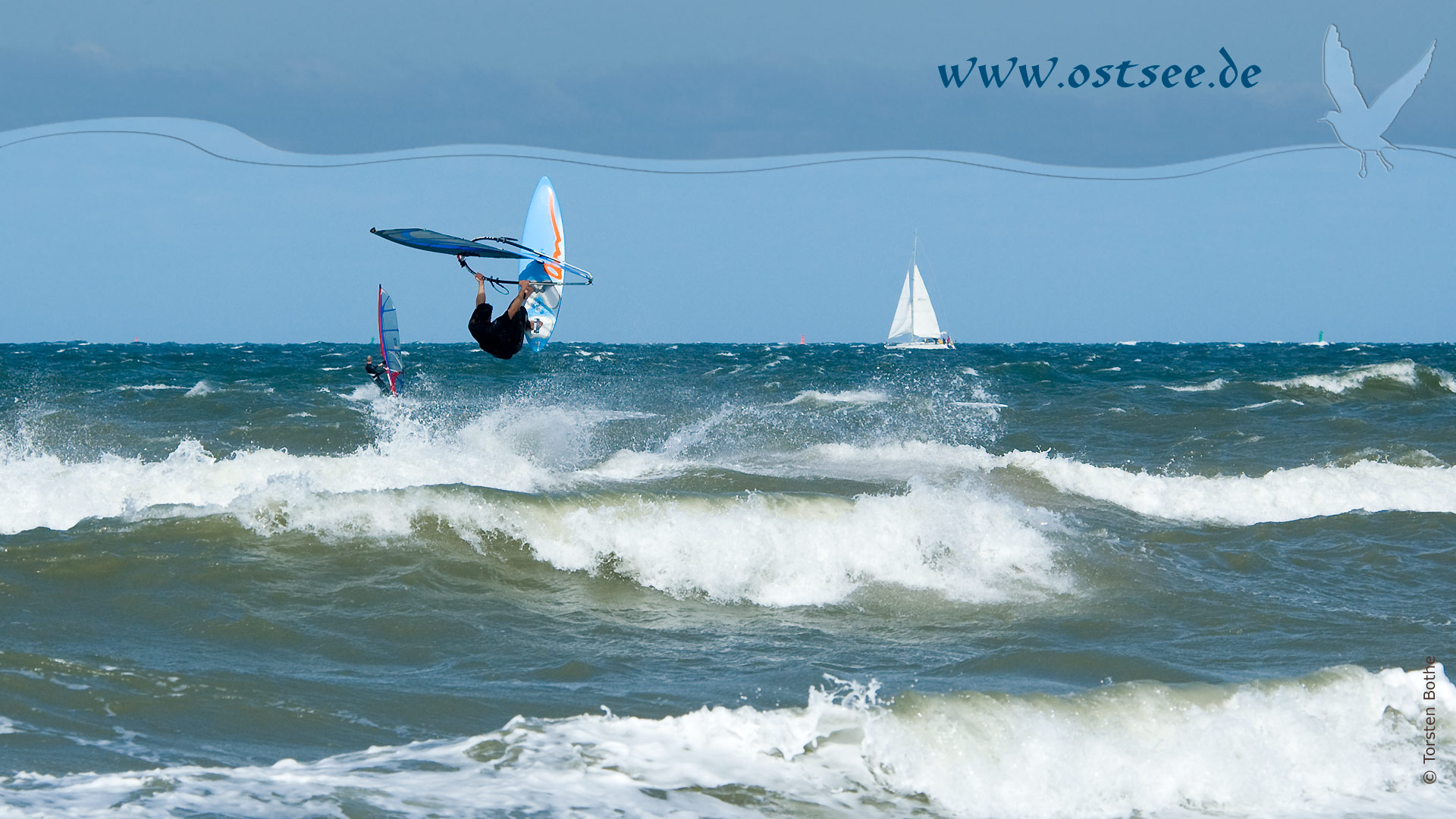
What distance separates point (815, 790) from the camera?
4.23 m

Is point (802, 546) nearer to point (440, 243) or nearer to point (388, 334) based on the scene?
point (440, 243)

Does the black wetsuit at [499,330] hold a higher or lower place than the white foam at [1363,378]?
higher

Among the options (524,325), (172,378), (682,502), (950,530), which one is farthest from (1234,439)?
(172,378)

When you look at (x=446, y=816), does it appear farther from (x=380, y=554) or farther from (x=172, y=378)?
(x=172, y=378)

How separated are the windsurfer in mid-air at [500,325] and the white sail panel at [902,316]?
5167cm

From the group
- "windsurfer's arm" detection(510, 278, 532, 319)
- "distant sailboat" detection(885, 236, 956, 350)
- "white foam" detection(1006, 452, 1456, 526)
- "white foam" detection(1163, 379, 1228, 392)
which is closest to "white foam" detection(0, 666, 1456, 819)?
"windsurfer's arm" detection(510, 278, 532, 319)

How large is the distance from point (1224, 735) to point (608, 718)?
2677 mm

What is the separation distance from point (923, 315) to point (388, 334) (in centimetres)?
4560

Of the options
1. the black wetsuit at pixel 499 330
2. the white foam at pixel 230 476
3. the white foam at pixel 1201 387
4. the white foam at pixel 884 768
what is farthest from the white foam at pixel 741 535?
the white foam at pixel 1201 387

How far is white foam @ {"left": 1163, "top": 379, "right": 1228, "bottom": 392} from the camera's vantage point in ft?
89.5

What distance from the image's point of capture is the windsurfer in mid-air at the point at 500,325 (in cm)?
874

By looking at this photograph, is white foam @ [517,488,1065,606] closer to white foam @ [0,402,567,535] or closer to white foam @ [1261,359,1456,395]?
white foam @ [0,402,567,535]

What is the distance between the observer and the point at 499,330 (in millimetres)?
8812

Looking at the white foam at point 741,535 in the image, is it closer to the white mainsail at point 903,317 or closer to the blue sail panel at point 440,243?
the blue sail panel at point 440,243
